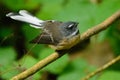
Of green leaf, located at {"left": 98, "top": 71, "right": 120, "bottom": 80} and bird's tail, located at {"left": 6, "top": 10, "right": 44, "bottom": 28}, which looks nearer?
bird's tail, located at {"left": 6, "top": 10, "right": 44, "bottom": 28}

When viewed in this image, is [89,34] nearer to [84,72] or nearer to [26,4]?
[84,72]

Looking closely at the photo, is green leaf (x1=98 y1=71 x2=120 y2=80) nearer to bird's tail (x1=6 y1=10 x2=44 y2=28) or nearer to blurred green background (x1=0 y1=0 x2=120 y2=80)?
blurred green background (x1=0 y1=0 x2=120 y2=80)

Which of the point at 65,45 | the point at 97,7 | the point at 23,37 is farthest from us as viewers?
the point at 23,37

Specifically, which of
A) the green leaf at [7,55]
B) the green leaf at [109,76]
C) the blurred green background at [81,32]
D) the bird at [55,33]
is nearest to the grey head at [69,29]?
the bird at [55,33]

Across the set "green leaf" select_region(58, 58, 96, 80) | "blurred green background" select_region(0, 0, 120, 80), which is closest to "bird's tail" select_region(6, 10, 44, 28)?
"blurred green background" select_region(0, 0, 120, 80)

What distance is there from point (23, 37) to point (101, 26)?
4.53 feet

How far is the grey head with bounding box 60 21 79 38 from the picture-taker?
1.05 metres

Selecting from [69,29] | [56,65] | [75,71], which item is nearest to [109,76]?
[56,65]

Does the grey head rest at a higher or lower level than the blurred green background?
lower

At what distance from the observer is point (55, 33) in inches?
43.7

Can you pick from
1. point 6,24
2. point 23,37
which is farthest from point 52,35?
point 6,24

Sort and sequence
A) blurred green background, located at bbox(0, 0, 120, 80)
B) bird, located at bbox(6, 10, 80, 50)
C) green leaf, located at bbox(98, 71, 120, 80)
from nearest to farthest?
bird, located at bbox(6, 10, 80, 50)
green leaf, located at bbox(98, 71, 120, 80)
blurred green background, located at bbox(0, 0, 120, 80)

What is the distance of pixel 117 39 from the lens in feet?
6.59

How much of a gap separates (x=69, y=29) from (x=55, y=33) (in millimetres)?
41
